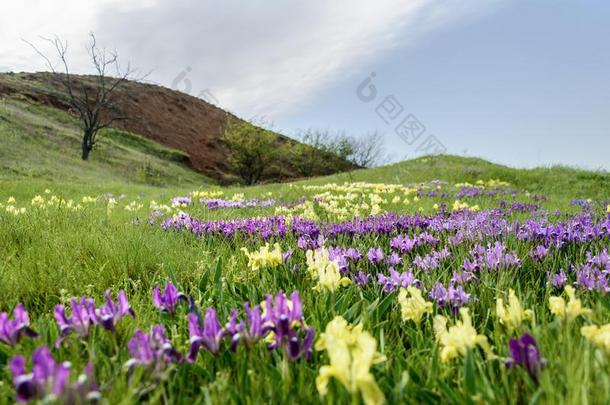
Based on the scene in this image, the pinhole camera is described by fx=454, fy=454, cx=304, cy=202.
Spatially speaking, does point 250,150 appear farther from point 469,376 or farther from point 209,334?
point 469,376

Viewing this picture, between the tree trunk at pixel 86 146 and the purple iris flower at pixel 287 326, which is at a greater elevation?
the tree trunk at pixel 86 146

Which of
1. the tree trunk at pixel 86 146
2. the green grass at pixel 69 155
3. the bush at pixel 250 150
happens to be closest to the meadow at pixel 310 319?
the green grass at pixel 69 155

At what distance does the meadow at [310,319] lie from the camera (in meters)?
1.33

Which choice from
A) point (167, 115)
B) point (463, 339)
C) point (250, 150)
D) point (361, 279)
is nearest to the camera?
point (463, 339)

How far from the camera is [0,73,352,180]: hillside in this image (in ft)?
168

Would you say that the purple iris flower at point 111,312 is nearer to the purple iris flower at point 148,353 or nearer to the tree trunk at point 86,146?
the purple iris flower at point 148,353

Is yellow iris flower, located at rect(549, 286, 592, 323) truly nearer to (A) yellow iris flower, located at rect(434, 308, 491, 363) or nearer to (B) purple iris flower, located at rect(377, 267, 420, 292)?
(A) yellow iris flower, located at rect(434, 308, 491, 363)

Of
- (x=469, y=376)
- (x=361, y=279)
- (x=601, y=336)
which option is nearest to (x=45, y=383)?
(x=469, y=376)

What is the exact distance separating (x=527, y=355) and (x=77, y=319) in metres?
1.50

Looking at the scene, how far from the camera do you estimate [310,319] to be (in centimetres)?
211

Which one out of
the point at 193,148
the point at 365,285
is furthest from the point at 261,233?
the point at 193,148

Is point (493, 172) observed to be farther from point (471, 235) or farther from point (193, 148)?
point (193, 148)

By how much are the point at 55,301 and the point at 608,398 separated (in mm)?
2855

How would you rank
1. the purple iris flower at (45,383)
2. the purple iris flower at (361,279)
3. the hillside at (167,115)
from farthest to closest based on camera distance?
the hillside at (167,115) → the purple iris flower at (361,279) → the purple iris flower at (45,383)
